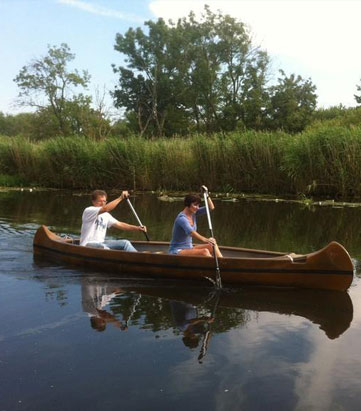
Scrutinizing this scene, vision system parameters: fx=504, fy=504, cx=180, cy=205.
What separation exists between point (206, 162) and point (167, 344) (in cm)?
1423

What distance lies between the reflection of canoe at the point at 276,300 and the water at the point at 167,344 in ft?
0.04

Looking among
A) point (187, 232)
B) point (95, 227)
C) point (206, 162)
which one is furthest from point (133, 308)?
point (206, 162)

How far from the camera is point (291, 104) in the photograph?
127ft

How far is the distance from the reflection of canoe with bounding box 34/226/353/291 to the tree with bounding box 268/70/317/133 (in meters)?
32.6

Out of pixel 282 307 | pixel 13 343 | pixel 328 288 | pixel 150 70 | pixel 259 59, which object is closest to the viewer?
pixel 13 343

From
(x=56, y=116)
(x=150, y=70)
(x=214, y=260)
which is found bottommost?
(x=214, y=260)

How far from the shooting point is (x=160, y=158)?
62.7 ft

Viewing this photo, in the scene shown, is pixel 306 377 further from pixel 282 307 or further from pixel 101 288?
pixel 101 288

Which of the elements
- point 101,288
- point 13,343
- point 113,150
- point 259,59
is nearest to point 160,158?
point 113,150

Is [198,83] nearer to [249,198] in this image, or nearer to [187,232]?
[249,198]

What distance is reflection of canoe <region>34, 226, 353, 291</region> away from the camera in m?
5.75

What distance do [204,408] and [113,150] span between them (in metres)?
17.4

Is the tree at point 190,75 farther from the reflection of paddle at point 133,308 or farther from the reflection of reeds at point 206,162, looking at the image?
the reflection of paddle at point 133,308

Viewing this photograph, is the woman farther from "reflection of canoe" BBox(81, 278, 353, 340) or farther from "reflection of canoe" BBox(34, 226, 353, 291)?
"reflection of canoe" BBox(81, 278, 353, 340)
